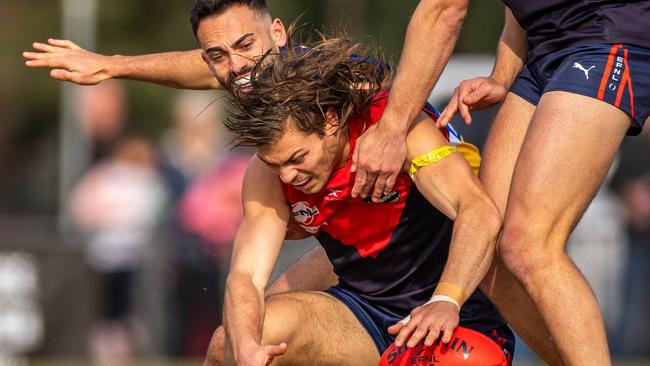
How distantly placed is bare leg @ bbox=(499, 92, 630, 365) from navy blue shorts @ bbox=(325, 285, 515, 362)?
75cm

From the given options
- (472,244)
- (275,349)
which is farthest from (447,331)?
(275,349)

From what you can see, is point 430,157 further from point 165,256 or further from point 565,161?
point 165,256

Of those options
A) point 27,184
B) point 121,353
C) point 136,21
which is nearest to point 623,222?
point 121,353

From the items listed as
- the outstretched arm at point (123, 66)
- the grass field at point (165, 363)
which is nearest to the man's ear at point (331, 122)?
the outstretched arm at point (123, 66)

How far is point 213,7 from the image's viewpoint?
19.6ft

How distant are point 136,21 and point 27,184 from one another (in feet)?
22.1

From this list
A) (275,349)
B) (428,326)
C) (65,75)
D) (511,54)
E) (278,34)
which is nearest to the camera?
(428,326)

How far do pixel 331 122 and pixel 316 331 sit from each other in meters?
0.87

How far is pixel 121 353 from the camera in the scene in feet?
36.2

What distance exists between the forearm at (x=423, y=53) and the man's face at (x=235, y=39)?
848 millimetres

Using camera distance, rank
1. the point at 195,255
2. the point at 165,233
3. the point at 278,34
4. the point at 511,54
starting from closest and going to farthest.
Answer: the point at 511,54 < the point at 278,34 < the point at 195,255 < the point at 165,233

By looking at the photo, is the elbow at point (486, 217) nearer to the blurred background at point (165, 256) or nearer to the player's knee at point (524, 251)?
the player's knee at point (524, 251)

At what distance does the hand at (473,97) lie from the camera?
17.5 feet

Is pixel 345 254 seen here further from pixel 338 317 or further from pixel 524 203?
pixel 524 203
